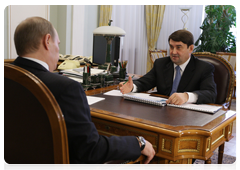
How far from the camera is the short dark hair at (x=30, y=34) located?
3.49 feet

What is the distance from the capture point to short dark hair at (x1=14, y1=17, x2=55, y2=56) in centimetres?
106

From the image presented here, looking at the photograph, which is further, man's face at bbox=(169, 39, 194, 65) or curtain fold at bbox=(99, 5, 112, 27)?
curtain fold at bbox=(99, 5, 112, 27)

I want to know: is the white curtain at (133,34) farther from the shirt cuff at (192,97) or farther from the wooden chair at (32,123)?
the wooden chair at (32,123)

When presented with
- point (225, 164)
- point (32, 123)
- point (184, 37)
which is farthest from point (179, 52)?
point (32, 123)

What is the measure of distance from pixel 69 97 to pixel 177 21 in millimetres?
6357

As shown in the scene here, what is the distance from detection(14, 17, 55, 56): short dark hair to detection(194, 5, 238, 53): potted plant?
18.9ft

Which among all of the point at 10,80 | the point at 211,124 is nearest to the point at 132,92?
the point at 211,124

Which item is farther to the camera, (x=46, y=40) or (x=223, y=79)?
(x=223, y=79)

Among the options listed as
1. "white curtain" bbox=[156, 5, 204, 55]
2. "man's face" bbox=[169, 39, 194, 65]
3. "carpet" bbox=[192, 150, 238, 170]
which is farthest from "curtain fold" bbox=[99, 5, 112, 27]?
"carpet" bbox=[192, 150, 238, 170]

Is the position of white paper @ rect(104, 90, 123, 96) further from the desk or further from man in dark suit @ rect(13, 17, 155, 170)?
man in dark suit @ rect(13, 17, 155, 170)

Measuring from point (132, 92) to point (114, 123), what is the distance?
0.71 metres

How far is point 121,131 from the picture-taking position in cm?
157

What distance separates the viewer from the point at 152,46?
7234mm

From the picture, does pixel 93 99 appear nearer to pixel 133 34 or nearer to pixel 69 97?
pixel 69 97
